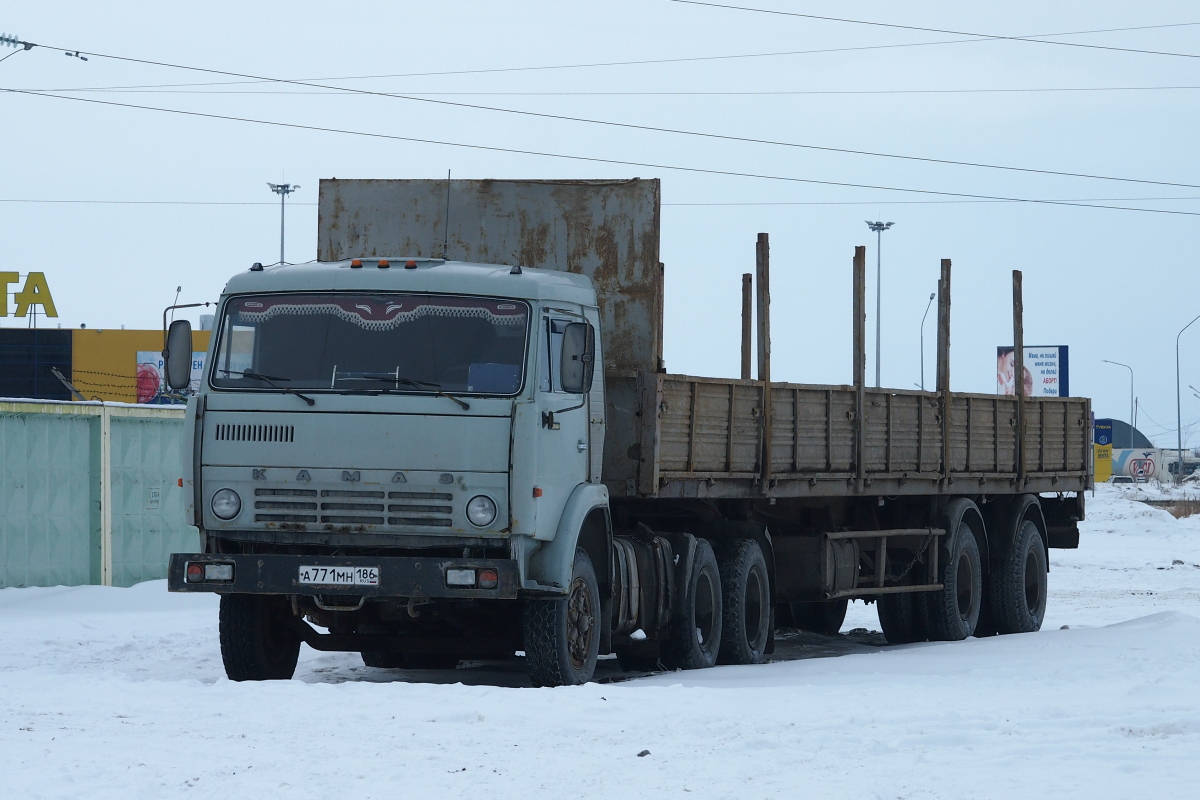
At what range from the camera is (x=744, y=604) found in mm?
13352

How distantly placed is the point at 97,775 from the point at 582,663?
14.1 ft

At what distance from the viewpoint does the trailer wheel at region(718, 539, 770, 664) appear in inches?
522

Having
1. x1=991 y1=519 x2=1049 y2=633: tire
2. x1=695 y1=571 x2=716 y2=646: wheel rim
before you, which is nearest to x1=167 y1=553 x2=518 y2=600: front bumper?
x1=695 y1=571 x2=716 y2=646: wheel rim

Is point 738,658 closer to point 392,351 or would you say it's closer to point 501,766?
point 392,351

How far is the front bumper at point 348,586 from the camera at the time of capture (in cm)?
975

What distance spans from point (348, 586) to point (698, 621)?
396 cm

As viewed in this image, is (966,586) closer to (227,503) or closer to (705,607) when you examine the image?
(705,607)

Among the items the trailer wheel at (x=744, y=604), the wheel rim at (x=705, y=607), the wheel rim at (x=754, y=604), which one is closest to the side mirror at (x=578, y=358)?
the wheel rim at (x=705, y=607)

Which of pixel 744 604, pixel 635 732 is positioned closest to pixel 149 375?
pixel 744 604

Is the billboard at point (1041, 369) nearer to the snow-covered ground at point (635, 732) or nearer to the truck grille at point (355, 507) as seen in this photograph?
the snow-covered ground at point (635, 732)

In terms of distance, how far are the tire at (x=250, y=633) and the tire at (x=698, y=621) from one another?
308 centimetres

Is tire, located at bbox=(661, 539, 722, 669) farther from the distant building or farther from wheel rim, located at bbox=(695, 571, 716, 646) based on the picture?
the distant building

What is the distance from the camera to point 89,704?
29.7ft

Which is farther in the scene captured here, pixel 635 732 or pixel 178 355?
pixel 178 355
